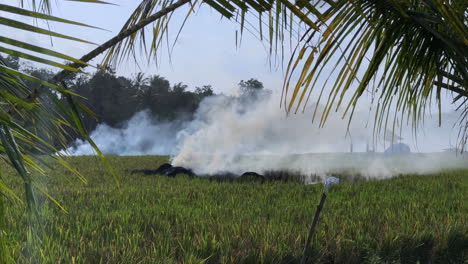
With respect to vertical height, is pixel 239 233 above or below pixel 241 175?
below

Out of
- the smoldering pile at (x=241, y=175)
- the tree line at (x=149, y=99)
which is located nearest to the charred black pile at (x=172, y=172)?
the smoldering pile at (x=241, y=175)

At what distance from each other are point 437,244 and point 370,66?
195 centimetres

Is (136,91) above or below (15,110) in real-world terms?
above

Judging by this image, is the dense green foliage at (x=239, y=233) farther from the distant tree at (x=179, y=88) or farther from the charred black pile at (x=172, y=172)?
the distant tree at (x=179, y=88)

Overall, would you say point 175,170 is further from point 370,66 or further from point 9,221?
point 370,66

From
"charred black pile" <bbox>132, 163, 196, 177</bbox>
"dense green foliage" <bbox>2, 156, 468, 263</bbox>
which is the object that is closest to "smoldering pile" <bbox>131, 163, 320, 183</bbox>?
"charred black pile" <bbox>132, 163, 196, 177</bbox>

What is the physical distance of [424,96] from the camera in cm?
354

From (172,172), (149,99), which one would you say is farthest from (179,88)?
(172,172)

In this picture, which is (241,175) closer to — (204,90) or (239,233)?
(239,233)

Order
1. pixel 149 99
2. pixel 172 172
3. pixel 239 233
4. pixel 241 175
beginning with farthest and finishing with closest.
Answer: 1. pixel 149 99
2. pixel 172 172
3. pixel 241 175
4. pixel 239 233

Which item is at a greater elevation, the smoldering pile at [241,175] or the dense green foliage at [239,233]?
the smoldering pile at [241,175]

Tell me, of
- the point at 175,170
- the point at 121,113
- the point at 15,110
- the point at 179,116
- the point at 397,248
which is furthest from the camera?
the point at 179,116

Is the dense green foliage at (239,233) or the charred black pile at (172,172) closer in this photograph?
the dense green foliage at (239,233)

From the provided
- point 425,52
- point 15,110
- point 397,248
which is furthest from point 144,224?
point 15,110
